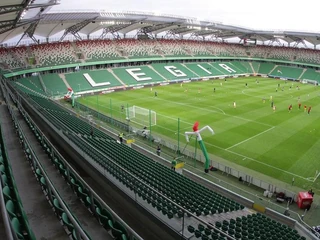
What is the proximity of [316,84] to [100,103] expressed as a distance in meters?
49.2

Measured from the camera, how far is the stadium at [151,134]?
321 inches

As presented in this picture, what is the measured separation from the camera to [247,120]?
32125mm

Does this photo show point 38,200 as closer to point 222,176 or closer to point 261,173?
point 222,176

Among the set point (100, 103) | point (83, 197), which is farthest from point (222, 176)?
point (100, 103)

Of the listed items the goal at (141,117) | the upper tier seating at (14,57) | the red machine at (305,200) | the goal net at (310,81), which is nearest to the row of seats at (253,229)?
the red machine at (305,200)

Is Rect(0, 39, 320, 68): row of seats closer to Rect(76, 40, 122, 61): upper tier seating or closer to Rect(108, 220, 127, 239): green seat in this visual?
Rect(76, 40, 122, 61): upper tier seating

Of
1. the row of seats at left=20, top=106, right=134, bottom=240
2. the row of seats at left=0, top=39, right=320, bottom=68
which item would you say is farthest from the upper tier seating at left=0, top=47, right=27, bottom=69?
the row of seats at left=20, top=106, right=134, bottom=240

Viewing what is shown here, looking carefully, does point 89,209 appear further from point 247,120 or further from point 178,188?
point 247,120

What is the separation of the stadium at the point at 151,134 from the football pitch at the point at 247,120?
0.59 feet

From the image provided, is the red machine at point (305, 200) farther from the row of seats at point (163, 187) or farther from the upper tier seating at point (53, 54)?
the upper tier seating at point (53, 54)

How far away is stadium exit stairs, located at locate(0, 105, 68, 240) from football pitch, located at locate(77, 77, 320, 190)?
565 inches

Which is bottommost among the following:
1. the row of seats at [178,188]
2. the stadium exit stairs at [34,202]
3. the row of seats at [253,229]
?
the row of seats at [253,229]

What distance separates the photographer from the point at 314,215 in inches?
592

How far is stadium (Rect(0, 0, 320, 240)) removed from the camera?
26.8 feet
